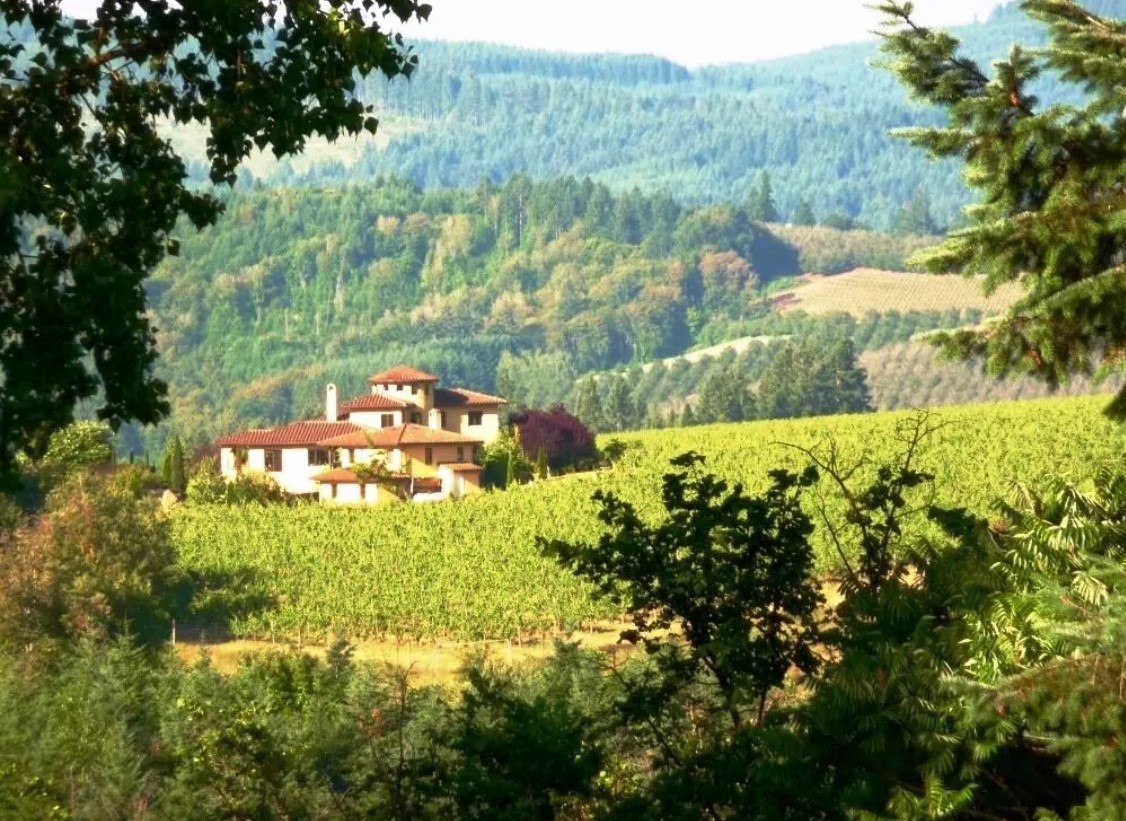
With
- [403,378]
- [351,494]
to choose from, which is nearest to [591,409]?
[403,378]

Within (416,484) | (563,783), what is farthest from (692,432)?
(563,783)

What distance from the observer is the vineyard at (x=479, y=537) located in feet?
183

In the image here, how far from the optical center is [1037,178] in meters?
10.8

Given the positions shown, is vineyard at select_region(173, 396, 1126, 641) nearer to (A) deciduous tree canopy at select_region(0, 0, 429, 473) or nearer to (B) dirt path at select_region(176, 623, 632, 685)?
(B) dirt path at select_region(176, 623, 632, 685)

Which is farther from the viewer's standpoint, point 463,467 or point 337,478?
point 463,467

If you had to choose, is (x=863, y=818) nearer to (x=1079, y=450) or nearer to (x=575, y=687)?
(x=575, y=687)

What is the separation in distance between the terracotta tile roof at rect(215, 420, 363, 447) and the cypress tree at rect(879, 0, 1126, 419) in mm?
75553

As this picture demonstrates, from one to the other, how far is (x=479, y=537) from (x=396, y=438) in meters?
19.0

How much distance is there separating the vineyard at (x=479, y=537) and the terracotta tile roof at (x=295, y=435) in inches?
488

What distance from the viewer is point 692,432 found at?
91.1 meters

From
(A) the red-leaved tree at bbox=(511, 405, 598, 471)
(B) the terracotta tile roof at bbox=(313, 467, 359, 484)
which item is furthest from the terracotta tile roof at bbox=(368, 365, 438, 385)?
(B) the terracotta tile roof at bbox=(313, 467, 359, 484)

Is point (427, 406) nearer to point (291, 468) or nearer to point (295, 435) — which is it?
point (295, 435)

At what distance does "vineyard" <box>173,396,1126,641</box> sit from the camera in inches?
2196

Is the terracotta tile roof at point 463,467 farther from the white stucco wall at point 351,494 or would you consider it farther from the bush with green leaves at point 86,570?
the bush with green leaves at point 86,570
